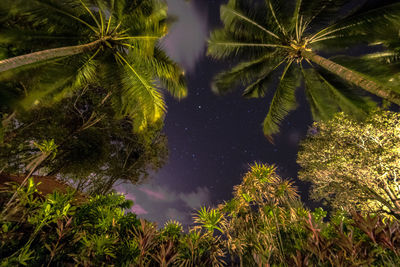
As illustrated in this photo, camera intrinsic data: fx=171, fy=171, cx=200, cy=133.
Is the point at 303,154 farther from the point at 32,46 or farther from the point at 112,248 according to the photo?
the point at 32,46

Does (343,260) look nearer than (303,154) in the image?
Yes

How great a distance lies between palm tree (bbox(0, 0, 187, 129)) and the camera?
4652mm

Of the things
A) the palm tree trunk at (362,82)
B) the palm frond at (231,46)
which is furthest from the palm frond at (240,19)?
the palm tree trunk at (362,82)

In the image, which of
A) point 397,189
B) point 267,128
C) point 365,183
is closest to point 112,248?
point 267,128

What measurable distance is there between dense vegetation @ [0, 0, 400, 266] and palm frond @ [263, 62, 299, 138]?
4cm

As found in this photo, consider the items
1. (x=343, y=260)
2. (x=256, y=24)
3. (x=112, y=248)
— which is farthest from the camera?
(x=256, y=24)

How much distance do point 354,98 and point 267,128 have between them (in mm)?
3202

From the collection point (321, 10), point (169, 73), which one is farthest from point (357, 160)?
point (169, 73)

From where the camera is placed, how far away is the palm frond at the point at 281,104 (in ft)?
23.9

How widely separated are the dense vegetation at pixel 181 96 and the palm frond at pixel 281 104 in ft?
0.15

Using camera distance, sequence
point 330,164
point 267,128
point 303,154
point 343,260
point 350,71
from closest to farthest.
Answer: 1. point 343,260
2. point 350,71
3. point 267,128
4. point 330,164
5. point 303,154

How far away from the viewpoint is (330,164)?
36.9ft

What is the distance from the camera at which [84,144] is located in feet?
32.8

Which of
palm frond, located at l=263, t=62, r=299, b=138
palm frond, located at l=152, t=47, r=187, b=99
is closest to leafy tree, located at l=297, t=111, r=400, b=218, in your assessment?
palm frond, located at l=263, t=62, r=299, b=138
